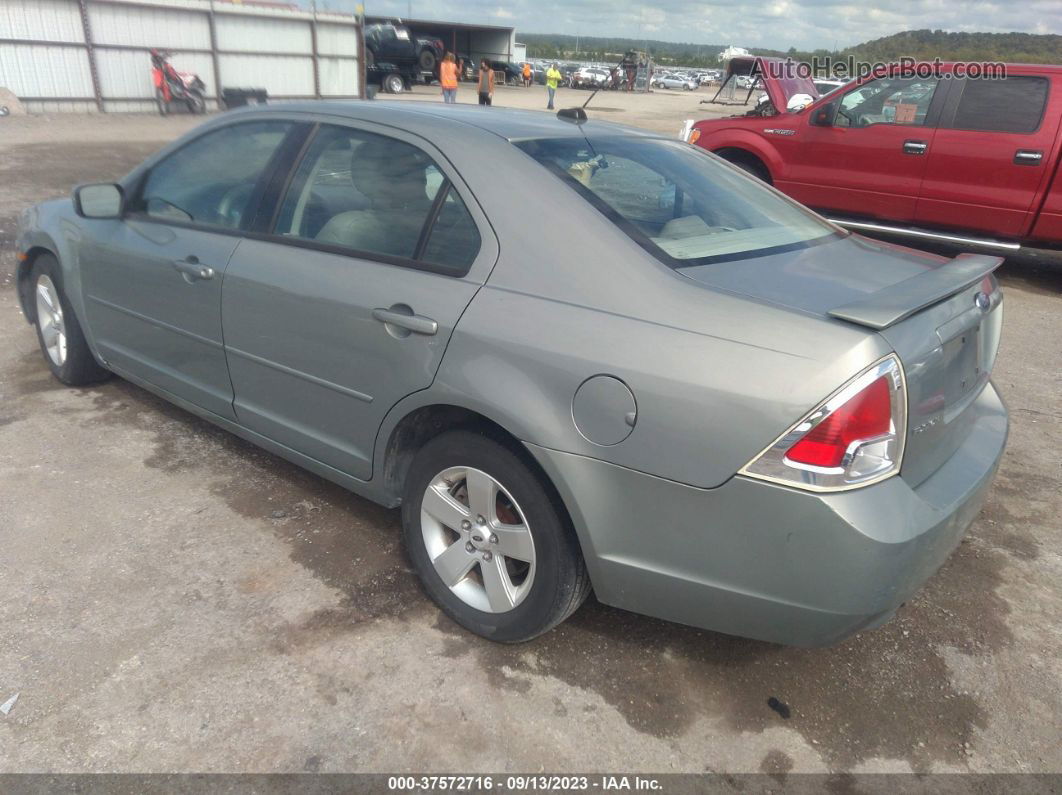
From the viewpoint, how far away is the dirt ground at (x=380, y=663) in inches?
86.4

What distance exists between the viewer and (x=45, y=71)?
17.8m

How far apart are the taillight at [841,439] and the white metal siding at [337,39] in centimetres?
2342

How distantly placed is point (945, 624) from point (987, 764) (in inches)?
25.2

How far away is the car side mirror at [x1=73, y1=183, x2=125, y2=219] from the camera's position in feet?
12.1

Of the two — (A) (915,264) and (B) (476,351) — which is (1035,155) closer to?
(A) (915,264)

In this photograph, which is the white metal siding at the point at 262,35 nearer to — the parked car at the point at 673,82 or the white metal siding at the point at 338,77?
the white metal siding at the point at 338,77

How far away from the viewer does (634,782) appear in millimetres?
2113

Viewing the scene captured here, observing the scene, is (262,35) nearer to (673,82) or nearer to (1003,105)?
(1003,105)

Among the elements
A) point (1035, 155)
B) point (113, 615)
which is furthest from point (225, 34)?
point (113, 615)

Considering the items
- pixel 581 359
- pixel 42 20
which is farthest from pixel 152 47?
pixel 581 359

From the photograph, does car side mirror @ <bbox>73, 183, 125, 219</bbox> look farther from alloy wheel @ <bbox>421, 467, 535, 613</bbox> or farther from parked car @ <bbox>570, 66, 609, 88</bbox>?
parked car @ <bbox>570, 66, 609, 88</bbox>

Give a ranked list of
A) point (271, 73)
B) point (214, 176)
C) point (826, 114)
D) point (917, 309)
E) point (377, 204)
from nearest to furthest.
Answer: point (917, 309) < point (377, 204) < point (214, 176) < point (826, 114) < point (271, 73)

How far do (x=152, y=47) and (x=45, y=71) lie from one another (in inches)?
99.9

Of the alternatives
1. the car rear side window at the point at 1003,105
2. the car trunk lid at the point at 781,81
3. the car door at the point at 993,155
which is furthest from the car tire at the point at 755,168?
the car trunk lid at the point at 781,81
